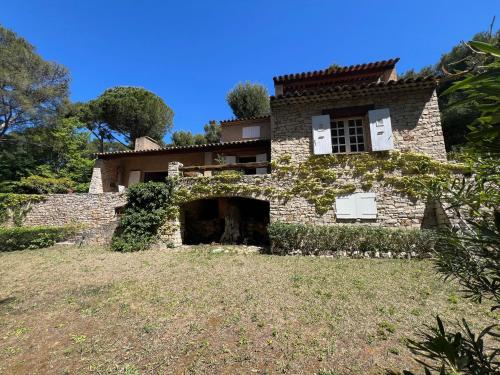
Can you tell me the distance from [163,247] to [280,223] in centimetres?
508

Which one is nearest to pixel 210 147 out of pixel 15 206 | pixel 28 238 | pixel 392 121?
pixel 392 121

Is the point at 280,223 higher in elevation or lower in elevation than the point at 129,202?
lower

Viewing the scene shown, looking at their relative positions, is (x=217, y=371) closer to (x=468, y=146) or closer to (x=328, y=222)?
(x=468, y=146)

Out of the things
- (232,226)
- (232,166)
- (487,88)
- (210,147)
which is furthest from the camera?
(210,147)

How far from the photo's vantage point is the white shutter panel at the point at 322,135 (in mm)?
9508

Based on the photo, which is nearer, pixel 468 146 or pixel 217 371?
pixel 468 146

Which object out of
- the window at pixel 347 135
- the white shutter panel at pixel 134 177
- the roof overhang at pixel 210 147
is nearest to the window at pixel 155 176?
the white shutter panel at pixel 134 177

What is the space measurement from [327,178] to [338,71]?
5.96m

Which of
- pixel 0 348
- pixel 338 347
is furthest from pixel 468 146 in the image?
pixel 0 348

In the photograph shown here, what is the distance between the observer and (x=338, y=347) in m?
3.15

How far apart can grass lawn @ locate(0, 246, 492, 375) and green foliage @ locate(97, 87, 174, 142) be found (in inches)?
707

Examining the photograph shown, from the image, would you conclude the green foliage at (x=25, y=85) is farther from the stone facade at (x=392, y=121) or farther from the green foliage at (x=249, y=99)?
the stone facade at (x=392, y=121)

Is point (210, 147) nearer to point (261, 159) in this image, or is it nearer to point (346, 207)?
point (261, 159)

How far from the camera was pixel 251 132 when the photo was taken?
13305mm
